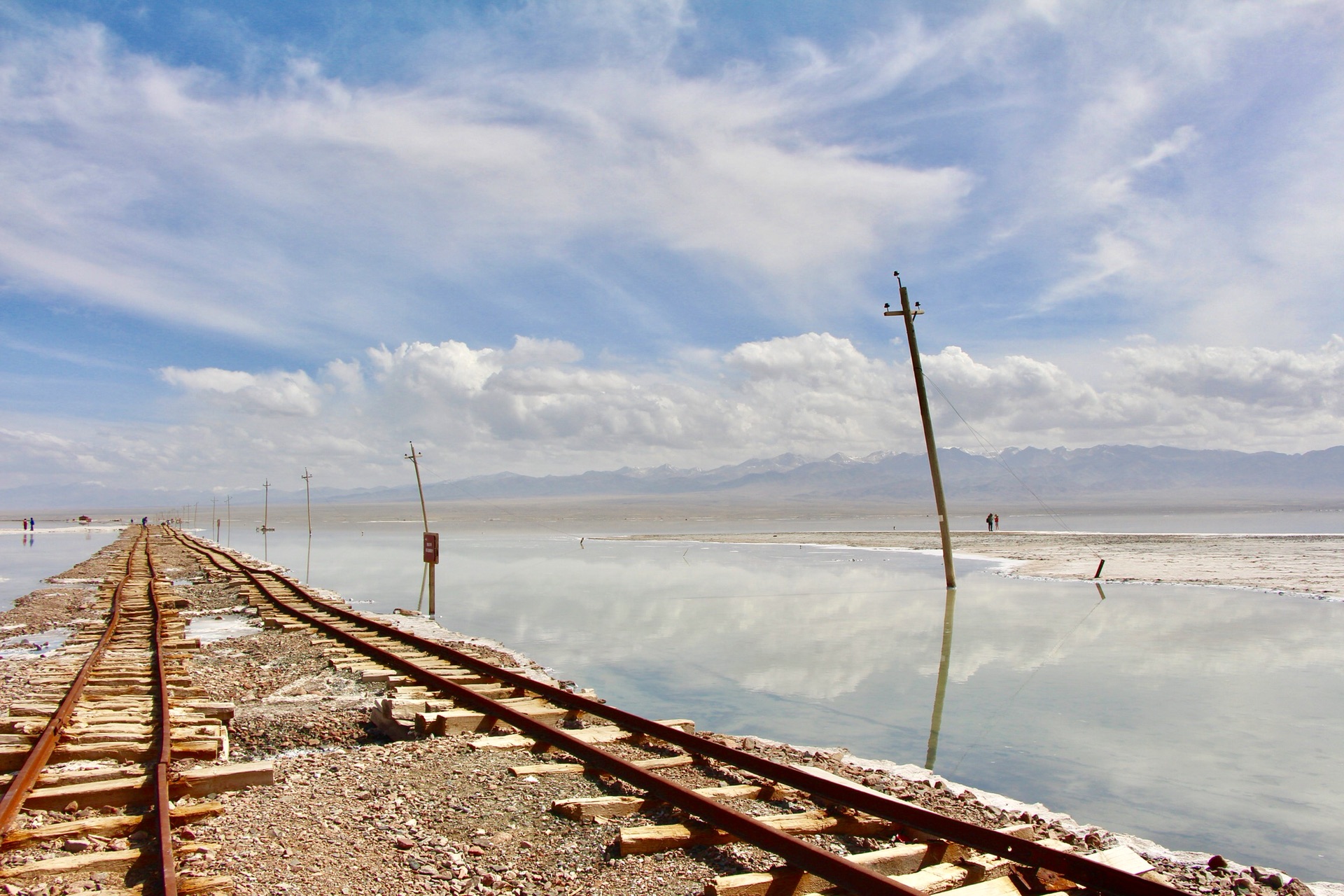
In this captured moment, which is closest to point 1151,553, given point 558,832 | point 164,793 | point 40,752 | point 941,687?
point 941,687

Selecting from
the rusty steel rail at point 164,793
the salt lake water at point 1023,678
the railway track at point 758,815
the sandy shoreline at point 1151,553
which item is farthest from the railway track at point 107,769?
the sandy shoreline at point 1151,553

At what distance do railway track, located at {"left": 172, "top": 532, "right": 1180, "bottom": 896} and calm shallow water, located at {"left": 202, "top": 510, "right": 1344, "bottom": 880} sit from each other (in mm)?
1690

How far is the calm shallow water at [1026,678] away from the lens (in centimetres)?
727

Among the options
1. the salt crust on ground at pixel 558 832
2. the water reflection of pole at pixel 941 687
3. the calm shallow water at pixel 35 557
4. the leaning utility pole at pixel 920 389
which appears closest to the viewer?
the salt crust on ground at pixel 558 832

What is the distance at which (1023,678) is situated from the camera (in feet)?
39.5

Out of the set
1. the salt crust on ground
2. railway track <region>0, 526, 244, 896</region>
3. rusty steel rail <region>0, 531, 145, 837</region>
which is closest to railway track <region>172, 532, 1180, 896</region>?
the salt crust on ground

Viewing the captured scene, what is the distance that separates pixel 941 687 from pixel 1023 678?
4.38ft

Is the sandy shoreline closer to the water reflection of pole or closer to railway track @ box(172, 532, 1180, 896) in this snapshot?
the water reflection of pole

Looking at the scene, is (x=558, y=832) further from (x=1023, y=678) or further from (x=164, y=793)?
(x=1023, y=678)

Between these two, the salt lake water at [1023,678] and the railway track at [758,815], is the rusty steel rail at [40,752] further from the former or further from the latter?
the salt lake water at [1023,678]

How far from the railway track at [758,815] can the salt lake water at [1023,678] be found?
170cm

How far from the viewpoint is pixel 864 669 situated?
12.9 meters

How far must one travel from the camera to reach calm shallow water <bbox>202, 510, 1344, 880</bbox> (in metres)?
7.27

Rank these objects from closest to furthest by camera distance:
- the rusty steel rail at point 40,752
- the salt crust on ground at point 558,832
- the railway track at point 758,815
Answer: the railway track at point 758,815 < the salt crust on ground at point 558,832 < the rusty steel rail at point 40,752
